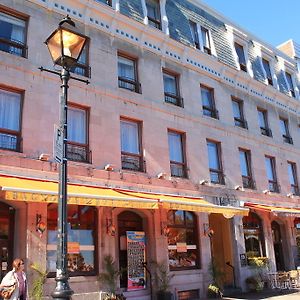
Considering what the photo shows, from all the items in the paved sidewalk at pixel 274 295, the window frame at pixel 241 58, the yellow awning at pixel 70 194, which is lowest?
Answer: the paved sidewalk at pixel 274 295

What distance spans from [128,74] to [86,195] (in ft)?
21.4

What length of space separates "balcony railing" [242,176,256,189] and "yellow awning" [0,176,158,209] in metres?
8.01

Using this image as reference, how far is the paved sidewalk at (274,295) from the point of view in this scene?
15.1 m

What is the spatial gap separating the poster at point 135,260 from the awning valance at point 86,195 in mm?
1610

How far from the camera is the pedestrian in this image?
886cm

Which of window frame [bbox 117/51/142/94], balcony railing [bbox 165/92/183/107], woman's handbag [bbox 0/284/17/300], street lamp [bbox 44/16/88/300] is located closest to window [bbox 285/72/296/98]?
balcony railing [bbox 165/92/183/107]

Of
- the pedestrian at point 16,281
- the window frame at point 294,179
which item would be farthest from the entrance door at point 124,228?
the window frame at point 294,179

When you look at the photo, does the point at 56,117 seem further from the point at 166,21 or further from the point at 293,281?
the point at 293,281

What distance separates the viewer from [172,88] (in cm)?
1742

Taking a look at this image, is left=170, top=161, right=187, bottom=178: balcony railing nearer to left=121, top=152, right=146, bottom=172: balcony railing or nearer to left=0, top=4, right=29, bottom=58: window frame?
left=121, top=152, right=146, bottom=172: balcony railing

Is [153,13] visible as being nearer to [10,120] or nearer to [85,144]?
[85,144]

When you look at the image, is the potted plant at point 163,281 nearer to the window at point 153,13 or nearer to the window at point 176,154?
the window at point 176,154

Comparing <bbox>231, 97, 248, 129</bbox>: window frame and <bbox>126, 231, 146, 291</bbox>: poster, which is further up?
<bbox>231, 97, 248, 129</bbox>: window frame

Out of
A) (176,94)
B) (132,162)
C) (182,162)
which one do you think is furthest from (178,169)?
(176,94)
